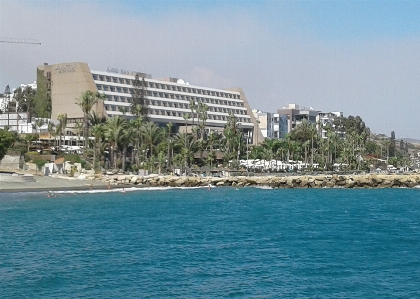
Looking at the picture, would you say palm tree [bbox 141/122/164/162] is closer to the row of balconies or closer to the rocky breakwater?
the rocky breakwater

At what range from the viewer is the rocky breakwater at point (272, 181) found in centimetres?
9406

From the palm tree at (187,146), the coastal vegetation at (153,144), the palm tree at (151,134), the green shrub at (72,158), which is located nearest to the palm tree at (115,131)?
the coastal vegetation at (153,144)

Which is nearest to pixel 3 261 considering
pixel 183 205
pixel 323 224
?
pixel 323 224

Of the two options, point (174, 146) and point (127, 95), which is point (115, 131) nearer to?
point (174, 146)

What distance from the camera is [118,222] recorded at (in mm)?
45906

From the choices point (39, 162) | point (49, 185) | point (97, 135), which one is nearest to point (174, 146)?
point (97, 135)

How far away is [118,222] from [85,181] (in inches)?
1805

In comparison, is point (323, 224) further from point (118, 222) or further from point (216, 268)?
point (216, 268)

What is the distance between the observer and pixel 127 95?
5822 inches

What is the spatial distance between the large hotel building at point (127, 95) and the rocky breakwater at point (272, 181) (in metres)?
46.9

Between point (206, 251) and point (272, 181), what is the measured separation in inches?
2585

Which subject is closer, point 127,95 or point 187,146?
point 187,146

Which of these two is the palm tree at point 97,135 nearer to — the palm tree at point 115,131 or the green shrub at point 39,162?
the palm tree at point 115,131

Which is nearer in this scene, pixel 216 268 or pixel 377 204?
pixel 216 268
